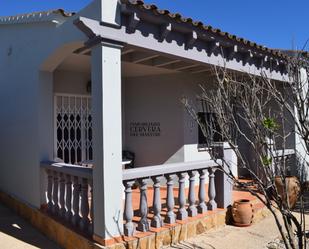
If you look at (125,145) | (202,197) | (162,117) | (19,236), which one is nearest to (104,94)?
(202,197)

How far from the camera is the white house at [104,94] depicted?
4.27 meters

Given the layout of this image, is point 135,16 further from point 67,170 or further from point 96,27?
point 67,170

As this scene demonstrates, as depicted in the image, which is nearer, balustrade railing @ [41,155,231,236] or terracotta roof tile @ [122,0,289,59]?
terracotta roof tile @ [122,0,289,59]

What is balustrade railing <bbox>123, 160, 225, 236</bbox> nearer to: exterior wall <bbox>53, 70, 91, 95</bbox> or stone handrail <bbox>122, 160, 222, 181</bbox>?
stone handrail <bbox>122, 160, 222, 181</bbox>

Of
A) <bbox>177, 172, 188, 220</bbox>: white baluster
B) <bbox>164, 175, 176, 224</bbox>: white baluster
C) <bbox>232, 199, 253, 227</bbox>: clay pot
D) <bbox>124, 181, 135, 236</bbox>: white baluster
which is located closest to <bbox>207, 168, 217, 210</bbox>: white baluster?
<bbox>232, 199, 253, 227</bbox>: clay pot

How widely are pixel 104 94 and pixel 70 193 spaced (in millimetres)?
2078

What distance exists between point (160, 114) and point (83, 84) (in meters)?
2.20

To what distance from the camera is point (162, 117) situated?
8.45m

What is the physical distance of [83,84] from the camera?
8141 millimetres

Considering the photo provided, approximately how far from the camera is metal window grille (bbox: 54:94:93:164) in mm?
7684

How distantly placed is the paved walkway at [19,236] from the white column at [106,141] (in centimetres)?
150

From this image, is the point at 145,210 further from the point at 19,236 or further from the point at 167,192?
the point at 19,236

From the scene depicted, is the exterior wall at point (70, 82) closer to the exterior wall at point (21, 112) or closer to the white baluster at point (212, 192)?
the exterior wall at point (21, 112)

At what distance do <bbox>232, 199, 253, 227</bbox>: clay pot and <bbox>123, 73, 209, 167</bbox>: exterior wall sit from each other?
2.42 m
